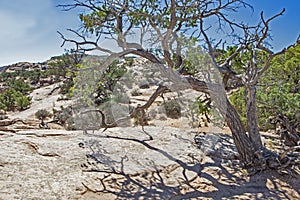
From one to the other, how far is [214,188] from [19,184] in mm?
2790

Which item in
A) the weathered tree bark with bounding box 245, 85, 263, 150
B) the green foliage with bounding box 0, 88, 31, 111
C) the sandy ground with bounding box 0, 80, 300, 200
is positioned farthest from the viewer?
the green foliage with bounding box 0, 88, 31, 111

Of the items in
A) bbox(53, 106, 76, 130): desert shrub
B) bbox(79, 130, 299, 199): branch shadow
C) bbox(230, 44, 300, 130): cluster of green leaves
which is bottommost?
bbox(79, 130, 299, 199): branch shadow

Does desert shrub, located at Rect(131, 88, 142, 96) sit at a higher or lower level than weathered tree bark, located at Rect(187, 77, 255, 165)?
higher

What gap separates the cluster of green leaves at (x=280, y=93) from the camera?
19.5 ft

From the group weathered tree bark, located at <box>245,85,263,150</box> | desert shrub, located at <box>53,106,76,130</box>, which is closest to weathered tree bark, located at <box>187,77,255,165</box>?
weathered tree bark, located at <box>245,85,263,150</box>

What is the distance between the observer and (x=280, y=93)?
598cm

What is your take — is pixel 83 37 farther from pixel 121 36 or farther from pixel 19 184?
pixel 19 184

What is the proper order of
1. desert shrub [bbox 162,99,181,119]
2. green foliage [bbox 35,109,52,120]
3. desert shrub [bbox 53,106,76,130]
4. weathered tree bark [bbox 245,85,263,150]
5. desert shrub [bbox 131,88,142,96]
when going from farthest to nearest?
desert shrub [bbox 131,88,142,96], green foliage [bbox 35,109,52,120], desert shrub [bbox 162,99,181,119], desert shrub [bbox 53,106,76,130], weathered tree bark [bbox 245,85,263,150]

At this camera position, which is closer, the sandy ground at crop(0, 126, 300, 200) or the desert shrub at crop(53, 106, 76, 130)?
the sandy ground at crop(0, 126, 300, 200)

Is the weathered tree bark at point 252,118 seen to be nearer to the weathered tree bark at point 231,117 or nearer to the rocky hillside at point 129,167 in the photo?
the weathered tree bark at point 231,117

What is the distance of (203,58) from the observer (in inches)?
238

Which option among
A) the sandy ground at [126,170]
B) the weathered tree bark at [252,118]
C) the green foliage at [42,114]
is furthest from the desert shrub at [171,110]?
the weathered tree bark at [252,118]

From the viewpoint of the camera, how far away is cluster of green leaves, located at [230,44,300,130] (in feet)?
19.5

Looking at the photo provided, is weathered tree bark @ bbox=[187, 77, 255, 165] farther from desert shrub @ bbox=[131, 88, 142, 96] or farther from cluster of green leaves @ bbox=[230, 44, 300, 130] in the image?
desert shrub @ bbox=[131, 88, 142, 96]
